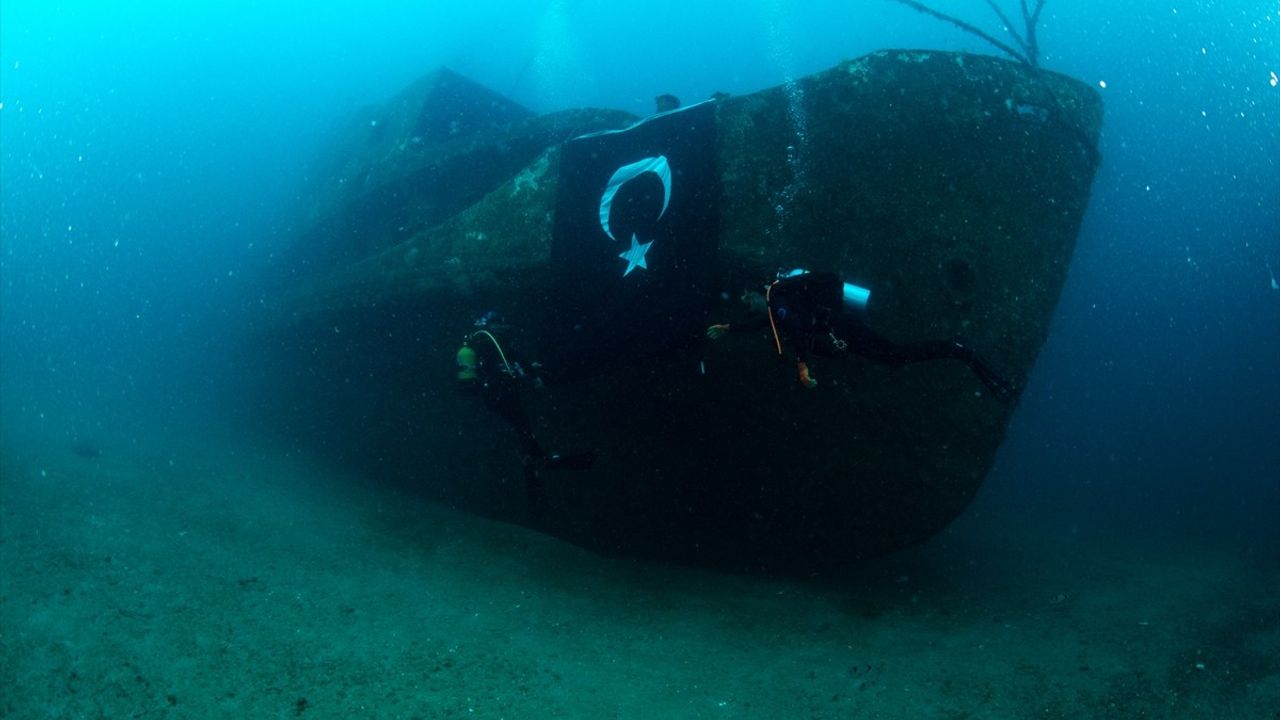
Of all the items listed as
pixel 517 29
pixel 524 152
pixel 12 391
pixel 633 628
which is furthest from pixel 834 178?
pixel 517 29

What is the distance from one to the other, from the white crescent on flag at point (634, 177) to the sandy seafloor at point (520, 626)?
317 centimetres

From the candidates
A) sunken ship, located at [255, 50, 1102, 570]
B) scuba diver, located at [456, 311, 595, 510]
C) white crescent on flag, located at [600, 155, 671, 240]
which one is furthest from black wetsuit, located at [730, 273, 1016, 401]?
scuba diver, located at [456, 311, 595, 510]

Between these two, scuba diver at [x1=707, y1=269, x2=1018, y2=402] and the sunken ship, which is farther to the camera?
the sunken ship

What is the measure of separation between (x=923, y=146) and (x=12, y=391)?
66.9 ft

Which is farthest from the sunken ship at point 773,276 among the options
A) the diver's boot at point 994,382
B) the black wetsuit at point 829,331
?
the black wetsuit at point 829,331

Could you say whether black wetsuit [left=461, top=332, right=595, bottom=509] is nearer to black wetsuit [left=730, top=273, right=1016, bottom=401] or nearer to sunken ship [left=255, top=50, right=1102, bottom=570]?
sunken ship [left=255, top=50, right=1102, bottom=570]

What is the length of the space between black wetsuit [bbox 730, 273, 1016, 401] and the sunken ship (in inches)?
19.6

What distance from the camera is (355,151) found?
423 inches

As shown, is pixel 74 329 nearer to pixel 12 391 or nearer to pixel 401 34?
pixel 12 391

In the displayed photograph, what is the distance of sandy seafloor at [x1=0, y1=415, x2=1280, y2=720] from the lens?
11.3 feet

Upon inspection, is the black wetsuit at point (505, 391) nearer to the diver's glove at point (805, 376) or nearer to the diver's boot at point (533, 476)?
the diver's boot at point (533, 476)

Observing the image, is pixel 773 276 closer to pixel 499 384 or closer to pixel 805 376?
pixel 805 376

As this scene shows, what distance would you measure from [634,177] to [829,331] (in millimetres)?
2254

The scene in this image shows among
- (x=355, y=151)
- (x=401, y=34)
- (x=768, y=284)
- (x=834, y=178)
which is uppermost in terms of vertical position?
(x=401, y=34)
